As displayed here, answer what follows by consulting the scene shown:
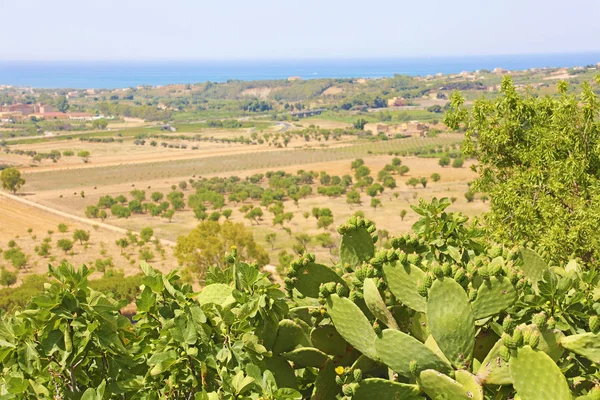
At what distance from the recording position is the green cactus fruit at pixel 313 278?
2.76 metres

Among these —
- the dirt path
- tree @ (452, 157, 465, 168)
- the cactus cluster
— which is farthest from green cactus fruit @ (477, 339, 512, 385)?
tree @ (452, 157, 465, 168)

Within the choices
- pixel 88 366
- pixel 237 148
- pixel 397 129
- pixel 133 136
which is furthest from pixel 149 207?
pixel 397 129

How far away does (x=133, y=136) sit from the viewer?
106562 millimetres

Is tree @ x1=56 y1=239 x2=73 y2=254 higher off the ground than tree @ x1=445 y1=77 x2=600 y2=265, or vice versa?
tree @ x1=445 y1=77 x2=600 y2=265

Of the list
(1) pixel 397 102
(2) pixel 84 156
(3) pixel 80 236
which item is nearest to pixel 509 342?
(3) pixel 80 236

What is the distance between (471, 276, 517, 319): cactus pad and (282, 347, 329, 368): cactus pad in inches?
Result: 27.8

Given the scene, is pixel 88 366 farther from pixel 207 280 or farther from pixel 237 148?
pixel 237 148

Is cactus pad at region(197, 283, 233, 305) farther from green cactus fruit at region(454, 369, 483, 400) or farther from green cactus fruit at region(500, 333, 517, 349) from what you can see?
green cactus fruit at region(500, 333, 517, 349)

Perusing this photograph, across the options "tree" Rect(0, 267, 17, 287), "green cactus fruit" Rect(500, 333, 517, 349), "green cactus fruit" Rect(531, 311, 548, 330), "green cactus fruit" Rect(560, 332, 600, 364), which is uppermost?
"green cactus fruit" Rect(500, 333, 517, 349)

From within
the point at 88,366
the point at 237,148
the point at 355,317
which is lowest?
the point at 237,148

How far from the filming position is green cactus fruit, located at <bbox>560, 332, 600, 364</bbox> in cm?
212

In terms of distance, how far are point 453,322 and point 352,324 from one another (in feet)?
1.38

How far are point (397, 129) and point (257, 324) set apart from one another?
108 m

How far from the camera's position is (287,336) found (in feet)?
A: 8.25
